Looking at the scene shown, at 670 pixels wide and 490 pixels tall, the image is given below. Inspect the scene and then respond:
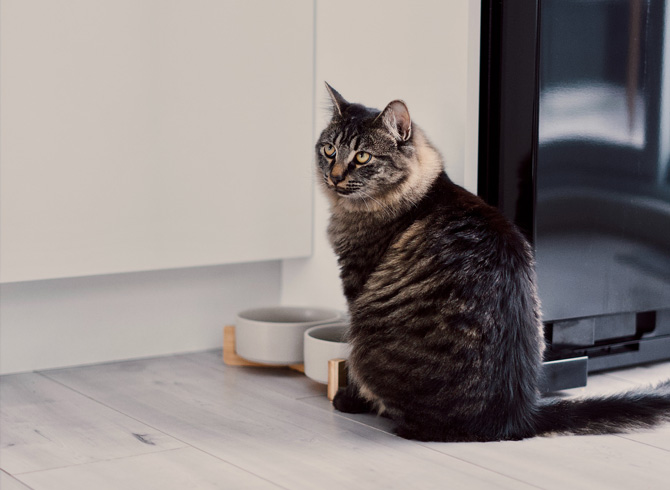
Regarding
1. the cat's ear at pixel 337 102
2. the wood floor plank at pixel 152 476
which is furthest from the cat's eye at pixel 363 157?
the wood floor plank at pixel 152 476

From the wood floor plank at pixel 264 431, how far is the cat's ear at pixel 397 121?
22.2 inches

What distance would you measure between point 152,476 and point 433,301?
560 mm

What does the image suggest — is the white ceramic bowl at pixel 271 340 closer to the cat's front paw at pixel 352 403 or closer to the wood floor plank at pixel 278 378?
the wood floor plank at pixel 278 378

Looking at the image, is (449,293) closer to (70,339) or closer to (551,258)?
(551,258)

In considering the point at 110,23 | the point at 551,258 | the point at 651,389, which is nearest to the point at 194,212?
the point at 110,23

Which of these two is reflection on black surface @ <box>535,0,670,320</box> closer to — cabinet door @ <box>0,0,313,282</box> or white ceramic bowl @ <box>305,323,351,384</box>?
white ceramic bowl @ <box>305,323,351,384</box>

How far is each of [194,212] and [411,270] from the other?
2.35 ft

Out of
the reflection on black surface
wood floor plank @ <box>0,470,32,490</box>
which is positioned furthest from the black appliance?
wood floor plank @ <box>0,470,32,490</box>

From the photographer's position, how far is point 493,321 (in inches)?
59.4

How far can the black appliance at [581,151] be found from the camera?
5.88 ft

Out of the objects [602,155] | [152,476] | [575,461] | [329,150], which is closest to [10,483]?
[152,476]

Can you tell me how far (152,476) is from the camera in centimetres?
140

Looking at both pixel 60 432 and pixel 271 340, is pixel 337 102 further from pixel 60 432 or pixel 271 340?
pixel 60 432

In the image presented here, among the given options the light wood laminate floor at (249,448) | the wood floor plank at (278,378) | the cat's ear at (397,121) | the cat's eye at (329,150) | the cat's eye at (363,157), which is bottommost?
the light wood laminate floor at (249,448)
